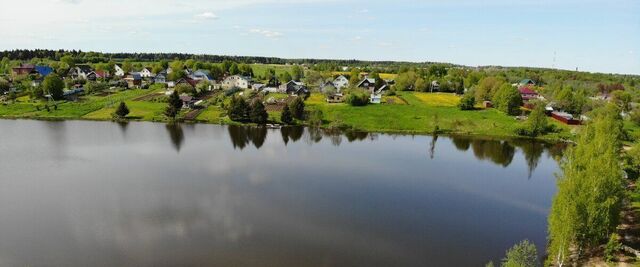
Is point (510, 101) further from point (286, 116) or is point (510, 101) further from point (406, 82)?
point (406, 82)

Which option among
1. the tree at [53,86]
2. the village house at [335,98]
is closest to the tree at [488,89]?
the village house at [335,98]

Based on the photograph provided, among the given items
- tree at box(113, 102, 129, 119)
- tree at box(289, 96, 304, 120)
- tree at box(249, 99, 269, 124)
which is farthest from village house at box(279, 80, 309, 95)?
tree at box(113, 102, 129, 119)

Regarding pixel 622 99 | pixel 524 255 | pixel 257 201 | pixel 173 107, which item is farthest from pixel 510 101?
pixel 257 201

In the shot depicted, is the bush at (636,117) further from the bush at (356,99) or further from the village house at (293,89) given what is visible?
the village house at (293,89)


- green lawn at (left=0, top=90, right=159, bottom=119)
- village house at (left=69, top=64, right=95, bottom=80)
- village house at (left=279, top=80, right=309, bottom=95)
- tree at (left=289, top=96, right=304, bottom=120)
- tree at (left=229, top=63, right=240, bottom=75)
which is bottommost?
green lawn at (left=0, top=90, right=159, bottom=119)

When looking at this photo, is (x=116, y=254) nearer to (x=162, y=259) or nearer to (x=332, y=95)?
(x=162, y=259)

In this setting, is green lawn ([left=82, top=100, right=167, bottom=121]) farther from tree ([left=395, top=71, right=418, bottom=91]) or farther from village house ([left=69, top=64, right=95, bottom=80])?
tree ([left=395, top=71, right=418, bottom=91])
